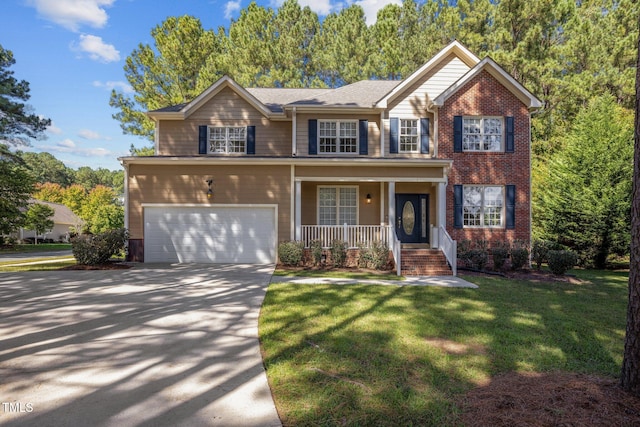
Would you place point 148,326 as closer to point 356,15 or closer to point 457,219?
point 457,219

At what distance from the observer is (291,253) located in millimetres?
11391

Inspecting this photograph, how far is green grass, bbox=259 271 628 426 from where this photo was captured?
3096 mm

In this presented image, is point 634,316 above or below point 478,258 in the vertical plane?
above

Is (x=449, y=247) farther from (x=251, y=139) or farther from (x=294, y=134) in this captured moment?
A: (x=251, y=139)

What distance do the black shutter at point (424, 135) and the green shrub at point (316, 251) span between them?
5857mm

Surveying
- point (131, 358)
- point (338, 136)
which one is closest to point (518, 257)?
point (338, 136)

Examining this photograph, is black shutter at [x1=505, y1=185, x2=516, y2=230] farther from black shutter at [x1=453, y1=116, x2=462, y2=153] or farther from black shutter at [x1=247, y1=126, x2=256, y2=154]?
black shutter at [x1=247, y1=126, x2=256, y2=154]

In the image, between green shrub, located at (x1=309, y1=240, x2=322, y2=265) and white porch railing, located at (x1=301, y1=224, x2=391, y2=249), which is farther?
white porch railing, located at (x1=301, y1=224, x2=391, y2=249)

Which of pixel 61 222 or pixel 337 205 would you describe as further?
pixel 61 222

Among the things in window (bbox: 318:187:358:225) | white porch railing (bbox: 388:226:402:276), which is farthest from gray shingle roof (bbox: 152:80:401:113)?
white porch railing (bbox: 388:226:402:276)

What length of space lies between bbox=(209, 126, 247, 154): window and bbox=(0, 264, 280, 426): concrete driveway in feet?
26.4

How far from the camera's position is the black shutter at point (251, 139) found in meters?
14.2

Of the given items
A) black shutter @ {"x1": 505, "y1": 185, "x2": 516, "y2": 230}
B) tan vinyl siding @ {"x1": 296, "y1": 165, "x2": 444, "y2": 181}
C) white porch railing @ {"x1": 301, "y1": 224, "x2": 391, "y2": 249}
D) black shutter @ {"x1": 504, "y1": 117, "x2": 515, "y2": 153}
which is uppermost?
black shutter @ {"x1": 504, "y1": 117, "x2": 515, "y2": 153}

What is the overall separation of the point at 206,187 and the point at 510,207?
37.6ft
